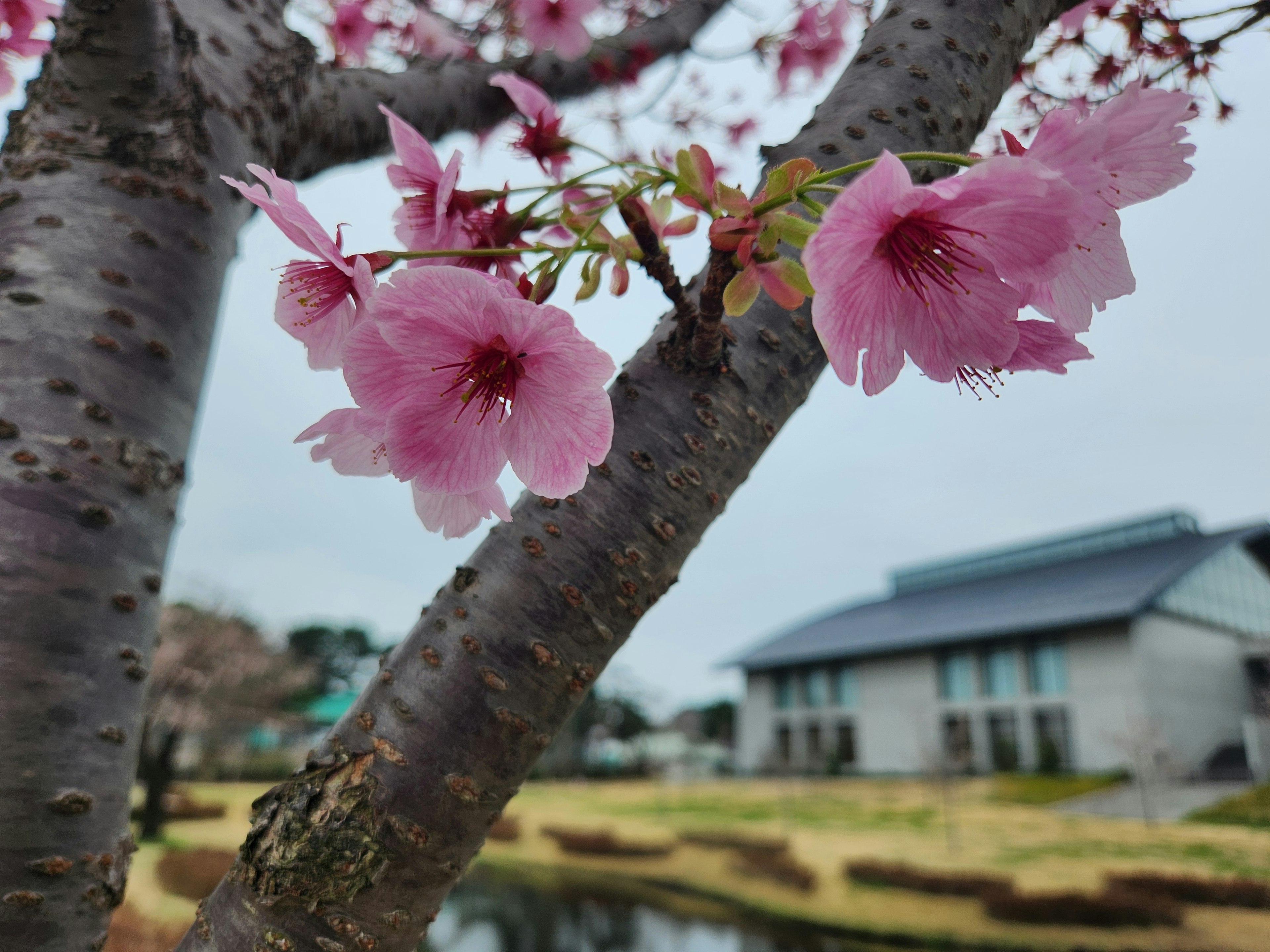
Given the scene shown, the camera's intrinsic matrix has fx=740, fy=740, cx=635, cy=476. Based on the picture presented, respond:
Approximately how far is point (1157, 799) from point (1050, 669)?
6.44m

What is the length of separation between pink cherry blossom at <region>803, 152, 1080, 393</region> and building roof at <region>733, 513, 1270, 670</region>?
1392 cm

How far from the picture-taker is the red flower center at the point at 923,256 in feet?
1.15

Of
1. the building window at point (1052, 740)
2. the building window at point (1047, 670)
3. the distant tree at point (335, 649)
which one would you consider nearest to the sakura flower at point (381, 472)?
the building window at point (1052, 740)

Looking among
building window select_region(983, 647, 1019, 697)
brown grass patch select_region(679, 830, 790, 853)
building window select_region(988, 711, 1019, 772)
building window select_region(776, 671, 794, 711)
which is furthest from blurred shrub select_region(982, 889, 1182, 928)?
building window select_region(776, 671, 794, 711)

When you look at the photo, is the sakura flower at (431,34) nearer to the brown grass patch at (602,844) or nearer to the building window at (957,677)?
the brown grass patch at (602,844)

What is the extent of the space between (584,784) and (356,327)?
1513 cm

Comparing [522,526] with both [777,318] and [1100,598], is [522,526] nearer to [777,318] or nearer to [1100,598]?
[777,318]

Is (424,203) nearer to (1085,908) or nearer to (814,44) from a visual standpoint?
(814,44)

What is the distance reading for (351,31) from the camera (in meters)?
2.27

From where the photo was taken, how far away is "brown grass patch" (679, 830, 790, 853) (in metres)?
5.88

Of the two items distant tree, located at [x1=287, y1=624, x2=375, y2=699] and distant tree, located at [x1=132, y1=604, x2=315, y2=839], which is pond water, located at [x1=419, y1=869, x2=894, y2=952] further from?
distant tree, located at [x1=287, y1=624, x2=375, y2=699]

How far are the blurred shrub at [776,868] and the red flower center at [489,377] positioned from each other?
538cm

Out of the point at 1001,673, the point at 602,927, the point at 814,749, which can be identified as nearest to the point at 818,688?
the point at 814,749

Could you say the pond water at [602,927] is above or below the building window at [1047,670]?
below
